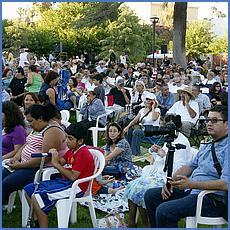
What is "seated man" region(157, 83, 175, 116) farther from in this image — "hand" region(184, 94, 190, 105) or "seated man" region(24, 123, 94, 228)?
"seated man" region(24, 123, 94, 228)

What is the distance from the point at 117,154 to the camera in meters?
5.39

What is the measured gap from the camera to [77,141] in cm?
430

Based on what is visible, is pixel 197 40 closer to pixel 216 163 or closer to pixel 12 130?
pixel 12 130

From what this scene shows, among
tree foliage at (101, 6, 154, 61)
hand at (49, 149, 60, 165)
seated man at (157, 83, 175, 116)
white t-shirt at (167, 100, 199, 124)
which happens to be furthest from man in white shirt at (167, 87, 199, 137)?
tree foliage at (101, 6, 154, 61)

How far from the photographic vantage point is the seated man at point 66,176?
4.08m

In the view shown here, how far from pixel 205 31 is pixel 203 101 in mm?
→ 34338

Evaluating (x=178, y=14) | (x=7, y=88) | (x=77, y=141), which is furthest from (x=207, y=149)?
(x=178, y=14)

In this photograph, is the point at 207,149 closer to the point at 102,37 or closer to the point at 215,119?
the point at 215,119

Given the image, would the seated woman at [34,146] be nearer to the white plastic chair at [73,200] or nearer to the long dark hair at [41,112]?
the long dark hair at [41,112]

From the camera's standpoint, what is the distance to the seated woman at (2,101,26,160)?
490 centimetres

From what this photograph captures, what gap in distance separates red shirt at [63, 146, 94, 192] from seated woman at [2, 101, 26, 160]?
79 cm

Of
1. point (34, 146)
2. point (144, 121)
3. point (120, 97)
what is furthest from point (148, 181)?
point (120, 97)

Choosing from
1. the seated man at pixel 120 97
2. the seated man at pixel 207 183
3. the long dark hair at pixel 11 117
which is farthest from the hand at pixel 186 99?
the seated man at pixel 207 183

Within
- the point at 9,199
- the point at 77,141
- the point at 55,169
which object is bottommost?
the point at 9,199
